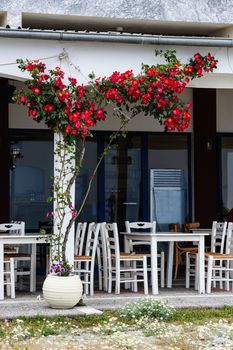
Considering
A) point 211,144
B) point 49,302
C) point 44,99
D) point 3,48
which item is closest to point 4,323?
point 49,302

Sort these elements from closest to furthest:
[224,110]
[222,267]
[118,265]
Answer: [118,265] → [222,267] → [224,110]

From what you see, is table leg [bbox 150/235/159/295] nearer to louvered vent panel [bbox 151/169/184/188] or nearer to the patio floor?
the patio floor

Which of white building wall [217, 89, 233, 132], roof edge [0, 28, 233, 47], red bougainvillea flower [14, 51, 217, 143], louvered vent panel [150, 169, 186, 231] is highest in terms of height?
roof edge [0, 28, 233, 47]

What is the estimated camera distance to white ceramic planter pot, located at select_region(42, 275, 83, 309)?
9055mm

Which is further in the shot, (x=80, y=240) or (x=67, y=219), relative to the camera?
(x=80, y=240)

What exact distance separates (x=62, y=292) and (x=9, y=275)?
5.13 feet

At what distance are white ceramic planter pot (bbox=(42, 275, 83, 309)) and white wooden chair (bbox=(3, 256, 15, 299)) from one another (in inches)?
36.6

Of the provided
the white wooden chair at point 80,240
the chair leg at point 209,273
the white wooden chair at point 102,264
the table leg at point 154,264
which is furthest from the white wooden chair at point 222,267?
the white wooden chair at point 80,240

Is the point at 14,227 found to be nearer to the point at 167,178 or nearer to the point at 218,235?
the point at 218,235

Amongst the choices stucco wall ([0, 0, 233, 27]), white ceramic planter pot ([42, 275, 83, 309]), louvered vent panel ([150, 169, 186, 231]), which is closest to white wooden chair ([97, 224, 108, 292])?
white ceramic planter pot ([42, 275, 83, 309])

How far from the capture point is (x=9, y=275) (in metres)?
10.4

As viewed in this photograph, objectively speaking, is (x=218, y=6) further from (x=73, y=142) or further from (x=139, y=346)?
(x=139, y=346)

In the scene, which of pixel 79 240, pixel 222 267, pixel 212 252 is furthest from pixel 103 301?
pixel 212 252

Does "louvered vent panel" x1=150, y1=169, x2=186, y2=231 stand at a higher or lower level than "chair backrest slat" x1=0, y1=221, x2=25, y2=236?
higher
